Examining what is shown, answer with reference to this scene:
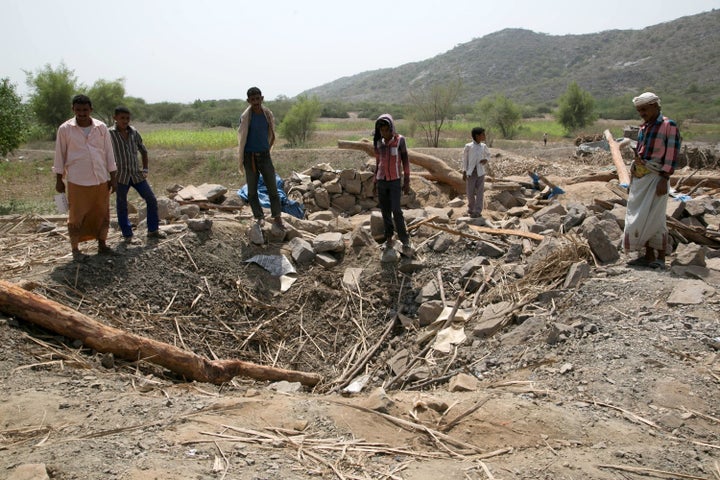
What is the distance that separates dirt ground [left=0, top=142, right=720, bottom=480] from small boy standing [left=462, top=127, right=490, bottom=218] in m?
1.73

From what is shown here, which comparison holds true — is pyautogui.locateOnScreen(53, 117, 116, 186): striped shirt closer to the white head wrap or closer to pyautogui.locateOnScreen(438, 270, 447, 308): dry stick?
pyautogui.locateOnScreen(438, 270, 447, 308): dry stick

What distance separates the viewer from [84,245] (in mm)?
6020

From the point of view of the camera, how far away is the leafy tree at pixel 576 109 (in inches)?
1357

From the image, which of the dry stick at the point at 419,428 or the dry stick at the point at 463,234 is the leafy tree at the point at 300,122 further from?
the dry stick at the point at 419,428

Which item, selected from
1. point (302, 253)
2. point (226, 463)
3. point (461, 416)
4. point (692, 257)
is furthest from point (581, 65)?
point (226, 463)

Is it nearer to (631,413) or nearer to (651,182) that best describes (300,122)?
(651,182)

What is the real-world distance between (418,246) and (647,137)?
8.92ft

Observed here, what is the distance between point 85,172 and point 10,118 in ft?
36.0

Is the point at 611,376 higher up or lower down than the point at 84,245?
lower down

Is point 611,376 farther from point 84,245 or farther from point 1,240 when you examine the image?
point 1,240

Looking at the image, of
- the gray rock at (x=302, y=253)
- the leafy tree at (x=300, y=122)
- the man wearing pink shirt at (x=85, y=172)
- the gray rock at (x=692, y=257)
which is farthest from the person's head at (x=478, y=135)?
the leafy tree at (x=300, y=122)

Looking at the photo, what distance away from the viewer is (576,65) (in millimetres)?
77500

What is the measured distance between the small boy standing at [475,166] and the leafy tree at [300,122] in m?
19.6

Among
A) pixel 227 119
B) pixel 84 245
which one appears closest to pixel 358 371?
pixel 84 245
